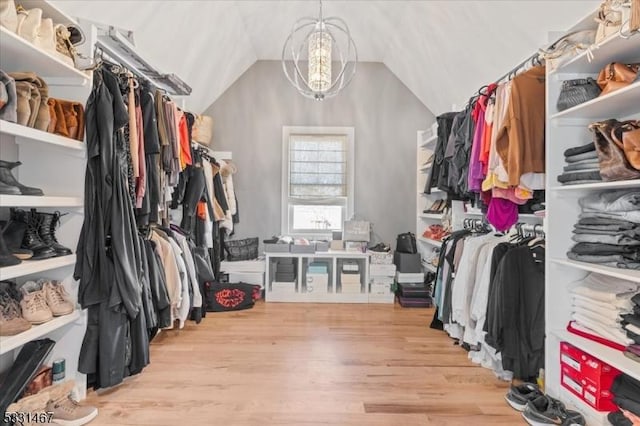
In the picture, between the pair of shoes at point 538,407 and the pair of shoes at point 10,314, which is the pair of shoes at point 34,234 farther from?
the pair of shoes at point 538,407

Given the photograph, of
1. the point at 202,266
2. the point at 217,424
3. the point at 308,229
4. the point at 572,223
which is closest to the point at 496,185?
the point at 572,223

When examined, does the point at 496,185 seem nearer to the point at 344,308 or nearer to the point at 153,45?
the point at 344,308

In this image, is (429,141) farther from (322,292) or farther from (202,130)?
(202,130)

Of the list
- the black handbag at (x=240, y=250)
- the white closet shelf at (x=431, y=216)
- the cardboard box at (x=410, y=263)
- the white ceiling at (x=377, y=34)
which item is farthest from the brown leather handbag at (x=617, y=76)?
the black handbag at (x=240, y=250)

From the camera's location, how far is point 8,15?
61.3 inches

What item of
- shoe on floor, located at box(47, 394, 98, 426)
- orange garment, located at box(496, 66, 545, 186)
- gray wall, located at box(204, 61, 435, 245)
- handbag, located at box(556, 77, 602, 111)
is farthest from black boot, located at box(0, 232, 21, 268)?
gray wall, located at box(204, 61, 435, 245)

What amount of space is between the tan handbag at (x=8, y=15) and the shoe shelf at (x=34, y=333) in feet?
4.30

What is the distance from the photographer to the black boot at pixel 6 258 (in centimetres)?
157

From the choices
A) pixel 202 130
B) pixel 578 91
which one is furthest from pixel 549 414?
pixel 202 130

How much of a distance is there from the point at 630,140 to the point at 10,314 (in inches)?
109

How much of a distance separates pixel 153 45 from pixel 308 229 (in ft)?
8.36

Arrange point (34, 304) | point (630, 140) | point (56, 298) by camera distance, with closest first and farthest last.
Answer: point (630, 140) → point (34, 304) → point (56, 298)

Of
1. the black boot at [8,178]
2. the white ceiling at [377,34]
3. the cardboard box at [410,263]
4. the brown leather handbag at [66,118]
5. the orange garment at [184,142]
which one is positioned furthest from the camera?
the cardboard box at [410,263]

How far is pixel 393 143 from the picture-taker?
4.61 metres
